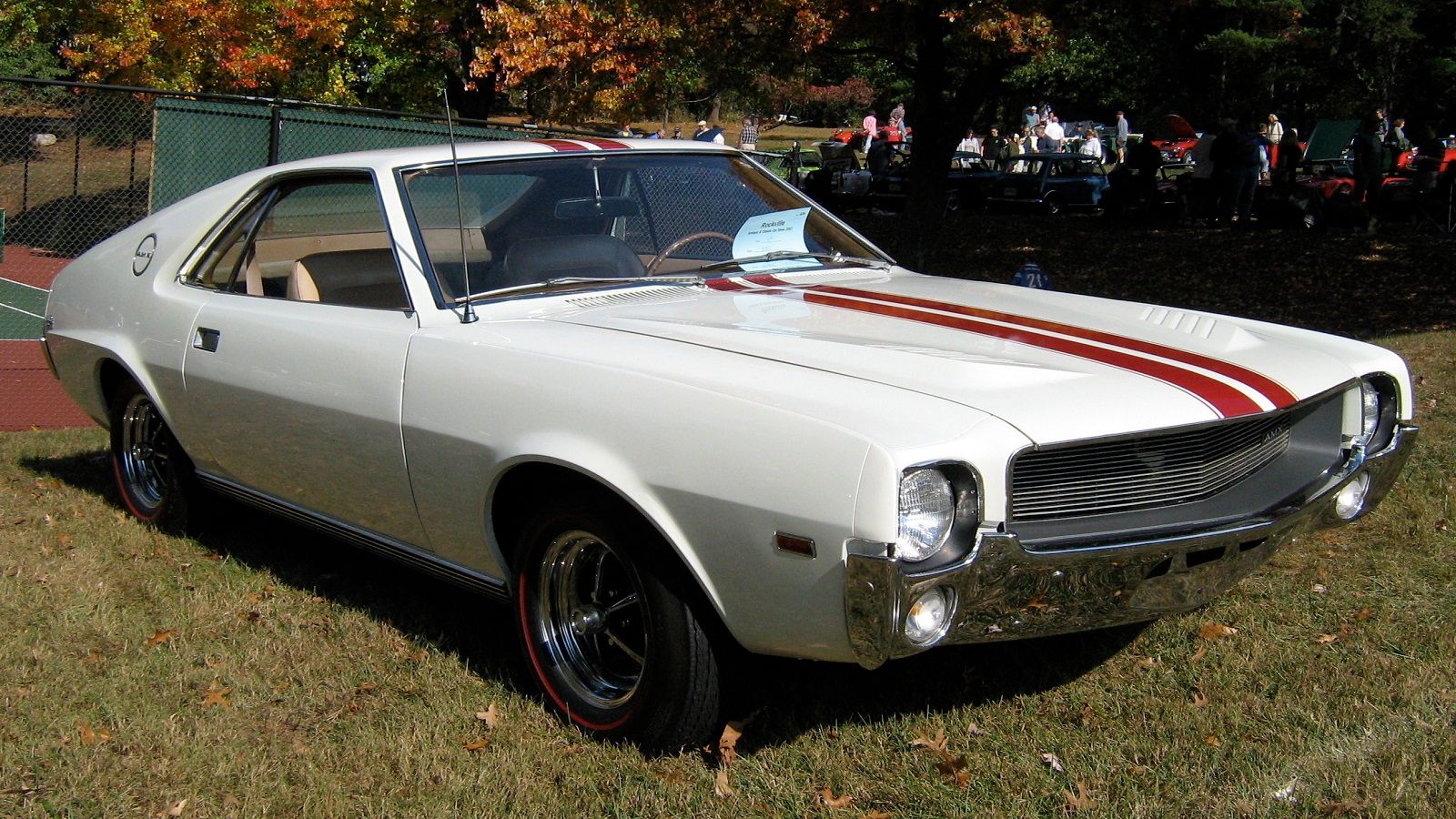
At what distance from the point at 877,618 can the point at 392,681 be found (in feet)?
5.97

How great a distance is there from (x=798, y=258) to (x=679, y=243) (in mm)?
429

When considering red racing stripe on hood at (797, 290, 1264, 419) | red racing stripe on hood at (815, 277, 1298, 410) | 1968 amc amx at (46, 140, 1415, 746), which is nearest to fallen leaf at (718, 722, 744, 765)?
1968 amc amx at (46, 140, 1415, 746)

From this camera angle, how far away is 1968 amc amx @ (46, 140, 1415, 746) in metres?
2.84

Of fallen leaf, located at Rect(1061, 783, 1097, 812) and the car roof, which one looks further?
the car roof

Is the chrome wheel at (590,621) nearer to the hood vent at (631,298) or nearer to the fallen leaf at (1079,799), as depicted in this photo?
the hood vent at (631,298)

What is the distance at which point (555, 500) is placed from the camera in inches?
132

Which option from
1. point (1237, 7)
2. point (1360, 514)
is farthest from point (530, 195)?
point (1237, 7)

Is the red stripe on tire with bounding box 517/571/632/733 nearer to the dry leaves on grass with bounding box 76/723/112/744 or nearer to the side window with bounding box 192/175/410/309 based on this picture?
the dry leaves on grass with bounding box 76/723/112/744

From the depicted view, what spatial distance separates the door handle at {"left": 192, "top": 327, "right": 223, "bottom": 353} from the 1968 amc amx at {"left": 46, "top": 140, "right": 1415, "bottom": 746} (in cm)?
1

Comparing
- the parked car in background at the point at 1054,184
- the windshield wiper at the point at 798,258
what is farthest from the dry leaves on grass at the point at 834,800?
the parked car in background at the point at 1054,184

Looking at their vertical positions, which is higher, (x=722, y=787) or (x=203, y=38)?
(x=203, y=38)

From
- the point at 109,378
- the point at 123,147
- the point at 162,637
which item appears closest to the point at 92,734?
the point at 162,637

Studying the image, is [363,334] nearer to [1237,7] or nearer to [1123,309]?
[1123,309]

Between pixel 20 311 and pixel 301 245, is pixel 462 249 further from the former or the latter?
pixel 20 311
